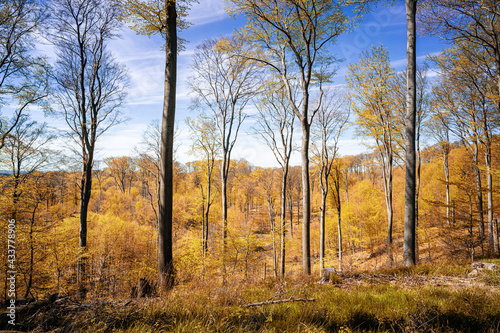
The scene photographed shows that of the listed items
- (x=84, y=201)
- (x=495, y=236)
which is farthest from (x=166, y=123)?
(x=495, y=236)

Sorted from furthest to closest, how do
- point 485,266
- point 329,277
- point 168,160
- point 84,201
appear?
point 84,201 < point 168,160 < point 485,266 < point 329,277

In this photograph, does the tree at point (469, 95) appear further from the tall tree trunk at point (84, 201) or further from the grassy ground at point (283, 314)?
the tall tree trunk at point (84, 201)

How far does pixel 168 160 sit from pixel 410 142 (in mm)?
7977

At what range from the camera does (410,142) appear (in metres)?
6.76

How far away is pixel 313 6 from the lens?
22.3 ft

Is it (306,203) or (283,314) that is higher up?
(306,203)

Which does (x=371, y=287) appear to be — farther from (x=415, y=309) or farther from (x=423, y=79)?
(x=423, y=79)

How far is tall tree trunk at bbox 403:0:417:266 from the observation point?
21.6ft

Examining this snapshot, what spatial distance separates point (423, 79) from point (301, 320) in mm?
17470

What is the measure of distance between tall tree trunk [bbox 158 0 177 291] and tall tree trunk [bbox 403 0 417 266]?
24.8ft

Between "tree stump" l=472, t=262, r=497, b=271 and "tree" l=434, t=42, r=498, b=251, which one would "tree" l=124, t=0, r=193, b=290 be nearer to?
"tree stump" l=472, t=262, r=497, b=271

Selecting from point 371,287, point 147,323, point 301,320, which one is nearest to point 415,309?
point 371,287

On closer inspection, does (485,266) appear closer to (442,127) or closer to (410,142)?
(410,142)

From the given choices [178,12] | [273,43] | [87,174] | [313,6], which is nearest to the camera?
[178,12]
